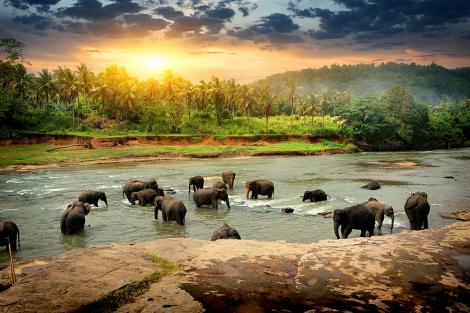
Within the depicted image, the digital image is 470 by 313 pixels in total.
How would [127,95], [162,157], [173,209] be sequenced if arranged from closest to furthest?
[173,209]
[162,157]
[127,95]

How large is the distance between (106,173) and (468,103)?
11791cm

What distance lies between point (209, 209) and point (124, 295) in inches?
555

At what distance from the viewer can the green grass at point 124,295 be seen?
208 inches

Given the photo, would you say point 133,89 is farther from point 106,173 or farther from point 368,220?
point 368,220

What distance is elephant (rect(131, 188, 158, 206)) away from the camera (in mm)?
20797

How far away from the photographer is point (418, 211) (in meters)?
14.3

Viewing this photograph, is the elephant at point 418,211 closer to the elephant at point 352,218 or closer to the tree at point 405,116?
the elephant at point 352,218

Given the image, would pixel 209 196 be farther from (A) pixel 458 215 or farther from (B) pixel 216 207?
(A) pixel 458 215

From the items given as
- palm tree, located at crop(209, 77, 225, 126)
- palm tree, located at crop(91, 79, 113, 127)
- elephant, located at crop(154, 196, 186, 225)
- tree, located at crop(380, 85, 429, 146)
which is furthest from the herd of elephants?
palm tree, located at crop(209, 77, 225, 126)

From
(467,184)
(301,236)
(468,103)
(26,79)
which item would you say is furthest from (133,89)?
(468,103)

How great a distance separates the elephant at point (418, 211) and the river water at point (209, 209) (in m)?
1.02

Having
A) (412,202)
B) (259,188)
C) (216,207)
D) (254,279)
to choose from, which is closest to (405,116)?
(259,188)

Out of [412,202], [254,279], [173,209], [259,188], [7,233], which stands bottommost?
[259,188]

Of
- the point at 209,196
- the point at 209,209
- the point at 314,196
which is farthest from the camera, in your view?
the point at 314,196
